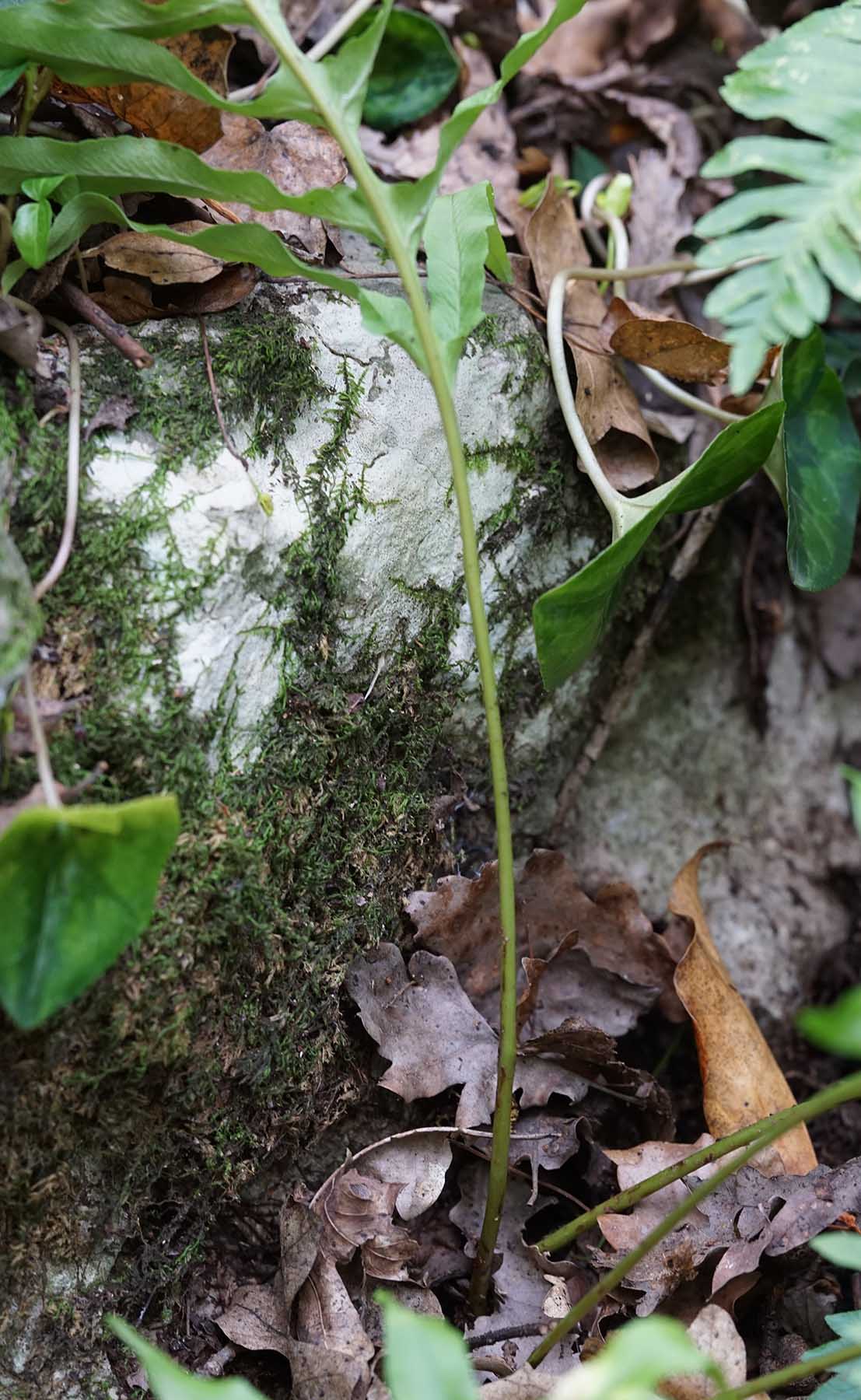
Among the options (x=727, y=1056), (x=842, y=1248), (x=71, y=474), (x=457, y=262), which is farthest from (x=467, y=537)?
(x=727, y=1056)

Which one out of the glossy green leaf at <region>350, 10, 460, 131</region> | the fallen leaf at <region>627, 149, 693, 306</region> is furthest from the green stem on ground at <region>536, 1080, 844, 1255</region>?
the glossy green leaf at <region>350, 10, 460, 131</region>

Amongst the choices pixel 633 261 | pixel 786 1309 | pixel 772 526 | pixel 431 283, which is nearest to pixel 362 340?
pixel 431 283

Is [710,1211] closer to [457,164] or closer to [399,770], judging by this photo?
[399,770]

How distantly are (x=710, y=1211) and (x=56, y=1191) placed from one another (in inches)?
31.7

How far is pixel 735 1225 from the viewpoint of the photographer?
132cm

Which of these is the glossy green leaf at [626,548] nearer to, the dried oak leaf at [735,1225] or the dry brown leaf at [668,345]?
the dry brown leaf at [668,345]

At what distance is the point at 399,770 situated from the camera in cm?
143

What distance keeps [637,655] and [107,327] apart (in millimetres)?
1015

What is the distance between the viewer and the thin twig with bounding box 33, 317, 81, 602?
1158 millimetres

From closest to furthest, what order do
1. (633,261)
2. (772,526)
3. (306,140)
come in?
(306,140)
(633,261)
(772,526)

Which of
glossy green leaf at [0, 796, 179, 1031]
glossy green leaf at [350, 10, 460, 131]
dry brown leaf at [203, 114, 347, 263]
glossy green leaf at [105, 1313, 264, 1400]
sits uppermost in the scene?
glossy green leaf at [350, 10, 460, 131]

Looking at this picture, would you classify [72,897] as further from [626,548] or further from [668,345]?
[668,345]

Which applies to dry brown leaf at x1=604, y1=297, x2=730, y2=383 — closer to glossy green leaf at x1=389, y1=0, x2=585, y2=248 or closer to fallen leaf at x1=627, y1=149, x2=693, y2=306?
fallen leaf at x1=627, y1=149, x2=693, y2=306

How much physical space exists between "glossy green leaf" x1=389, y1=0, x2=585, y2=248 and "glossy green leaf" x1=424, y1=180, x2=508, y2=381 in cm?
4
